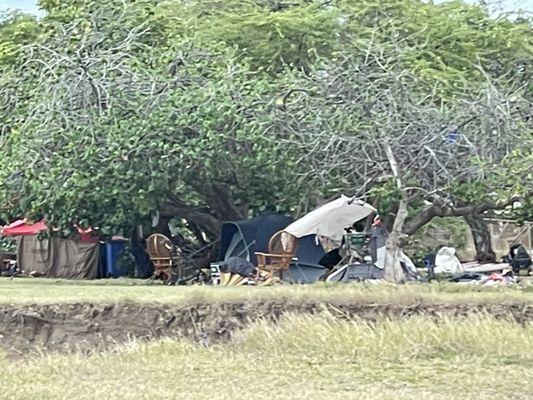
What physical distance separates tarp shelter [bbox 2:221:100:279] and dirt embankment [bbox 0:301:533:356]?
371 inches

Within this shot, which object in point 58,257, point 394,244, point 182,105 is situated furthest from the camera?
point 58,257

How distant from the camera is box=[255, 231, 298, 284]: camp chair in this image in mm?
17234

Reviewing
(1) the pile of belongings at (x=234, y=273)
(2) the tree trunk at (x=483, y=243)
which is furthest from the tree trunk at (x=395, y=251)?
(2) the tree trunk at (x=483, y=243)

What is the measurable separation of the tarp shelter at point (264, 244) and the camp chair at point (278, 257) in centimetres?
41

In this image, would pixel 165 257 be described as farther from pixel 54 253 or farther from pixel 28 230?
pixel 28 230

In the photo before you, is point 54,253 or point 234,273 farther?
point 54,253

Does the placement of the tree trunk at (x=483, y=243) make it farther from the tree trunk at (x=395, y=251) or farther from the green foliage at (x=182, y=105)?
the tree trunk at (x=395, y=251)

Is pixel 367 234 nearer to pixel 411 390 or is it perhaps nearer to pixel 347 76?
pixel 347 76

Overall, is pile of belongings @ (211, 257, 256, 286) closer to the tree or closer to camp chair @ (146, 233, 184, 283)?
camp chair @ (146, 233, 184, 283)

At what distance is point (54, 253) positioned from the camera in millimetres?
25156

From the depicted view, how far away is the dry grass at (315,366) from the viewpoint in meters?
7.41

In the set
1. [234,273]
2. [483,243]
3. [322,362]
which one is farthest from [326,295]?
[483,243]

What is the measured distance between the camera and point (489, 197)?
693 inches

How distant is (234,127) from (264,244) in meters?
2.61
